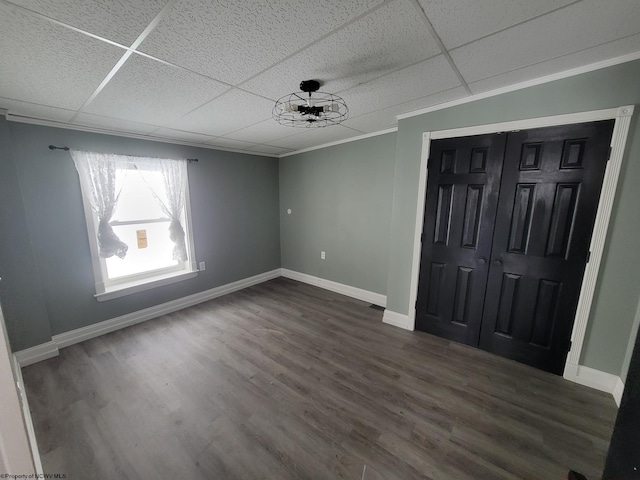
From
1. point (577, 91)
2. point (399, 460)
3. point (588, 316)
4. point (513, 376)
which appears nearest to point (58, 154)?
point (399, 460)

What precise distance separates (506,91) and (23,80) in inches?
141

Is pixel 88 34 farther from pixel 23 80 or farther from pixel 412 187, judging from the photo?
pixel 412 187

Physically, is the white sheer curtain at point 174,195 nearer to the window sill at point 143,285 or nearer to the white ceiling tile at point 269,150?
the window sill at point 143,285

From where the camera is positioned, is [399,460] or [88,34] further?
[399,460]

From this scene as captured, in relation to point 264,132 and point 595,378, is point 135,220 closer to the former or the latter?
point 264,132

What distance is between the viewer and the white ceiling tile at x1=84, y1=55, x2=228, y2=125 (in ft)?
5.12

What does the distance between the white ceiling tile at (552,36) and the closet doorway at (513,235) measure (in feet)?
2.09

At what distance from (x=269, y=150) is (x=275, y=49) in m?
2.79

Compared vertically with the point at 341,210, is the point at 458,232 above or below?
below

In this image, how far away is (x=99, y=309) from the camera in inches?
109

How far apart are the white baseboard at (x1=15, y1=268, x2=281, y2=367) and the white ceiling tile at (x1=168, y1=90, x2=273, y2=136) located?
2313mm

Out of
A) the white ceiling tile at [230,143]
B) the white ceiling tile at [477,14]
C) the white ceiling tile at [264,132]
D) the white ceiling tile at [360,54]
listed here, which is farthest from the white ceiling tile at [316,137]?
Answer: the white ceiling tile at [477,14]

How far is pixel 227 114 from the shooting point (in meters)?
2.34

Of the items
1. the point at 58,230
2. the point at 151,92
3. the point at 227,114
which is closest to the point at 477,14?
the point at 227,114
